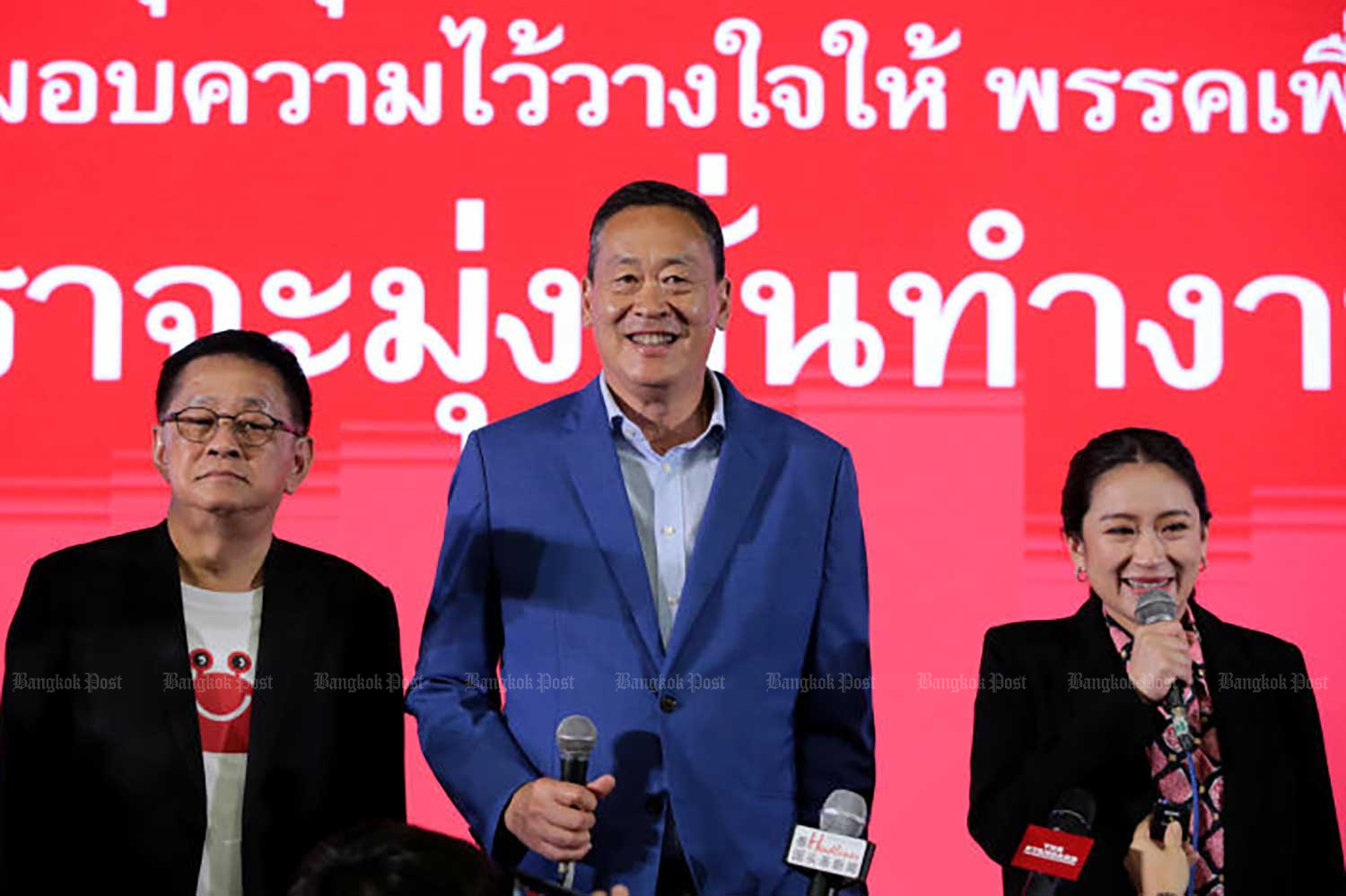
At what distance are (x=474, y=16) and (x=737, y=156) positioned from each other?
0.71 metres

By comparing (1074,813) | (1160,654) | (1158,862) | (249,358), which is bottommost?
(1158,862)

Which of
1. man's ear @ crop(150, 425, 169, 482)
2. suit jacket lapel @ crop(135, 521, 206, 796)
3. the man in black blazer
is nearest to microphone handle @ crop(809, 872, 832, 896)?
the man in black blazer

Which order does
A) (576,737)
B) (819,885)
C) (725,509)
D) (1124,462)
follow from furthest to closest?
(1124,462), (725,509), (576,737), (819,885)

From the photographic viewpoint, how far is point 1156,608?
9.59 feet

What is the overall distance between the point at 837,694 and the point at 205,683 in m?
1.05

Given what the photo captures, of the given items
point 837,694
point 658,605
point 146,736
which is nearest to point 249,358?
point 146,736

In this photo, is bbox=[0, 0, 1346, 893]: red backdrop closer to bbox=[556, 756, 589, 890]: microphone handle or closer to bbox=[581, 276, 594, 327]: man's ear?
bbox=[581, 276, 594, 327]: man's ear

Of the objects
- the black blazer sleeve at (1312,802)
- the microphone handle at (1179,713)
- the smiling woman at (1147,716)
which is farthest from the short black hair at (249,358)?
the black blazer sleeve at (1312,802)

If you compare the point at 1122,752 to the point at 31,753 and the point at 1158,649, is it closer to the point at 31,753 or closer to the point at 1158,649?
the point at 1158,649

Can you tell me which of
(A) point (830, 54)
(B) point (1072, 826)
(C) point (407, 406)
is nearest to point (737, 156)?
(A) point (830, 54)

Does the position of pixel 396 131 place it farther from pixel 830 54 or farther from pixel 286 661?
pixel 286 661

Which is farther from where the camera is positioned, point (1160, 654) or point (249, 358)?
point (249, 358)

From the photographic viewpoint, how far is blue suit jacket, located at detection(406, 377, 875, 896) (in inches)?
111

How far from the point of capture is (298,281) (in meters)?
4.08
